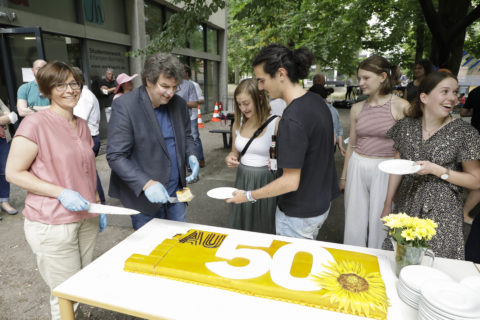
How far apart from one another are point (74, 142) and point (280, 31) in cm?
978

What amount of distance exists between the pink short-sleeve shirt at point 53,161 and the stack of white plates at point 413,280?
166cm

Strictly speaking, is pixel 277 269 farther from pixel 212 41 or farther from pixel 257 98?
pixel 212 41

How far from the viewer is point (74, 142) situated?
174cm

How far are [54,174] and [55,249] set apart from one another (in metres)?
0.42

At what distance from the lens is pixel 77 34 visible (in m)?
6.68

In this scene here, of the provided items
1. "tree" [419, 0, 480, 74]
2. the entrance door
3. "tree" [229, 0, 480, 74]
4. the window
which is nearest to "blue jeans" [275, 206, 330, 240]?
"tree" [229, 0, 480, 74]

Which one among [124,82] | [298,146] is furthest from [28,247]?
[298,146]

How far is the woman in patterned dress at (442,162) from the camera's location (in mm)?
1763

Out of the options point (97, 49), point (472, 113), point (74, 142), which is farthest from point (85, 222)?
point (97, 49)

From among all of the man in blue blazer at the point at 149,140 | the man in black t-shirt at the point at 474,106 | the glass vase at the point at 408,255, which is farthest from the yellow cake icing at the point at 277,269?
the man in black t-shirt at the point at 474,106

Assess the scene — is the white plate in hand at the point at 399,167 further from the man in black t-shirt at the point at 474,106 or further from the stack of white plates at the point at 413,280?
the man in black t-shirt at the point at 474,106

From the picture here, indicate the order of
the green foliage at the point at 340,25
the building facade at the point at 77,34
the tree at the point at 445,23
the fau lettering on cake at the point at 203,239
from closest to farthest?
the fau lettering on cake at the point at 203,239 < the tree at the point at 445,23 < the building facade at the point at 77,34 < the green foliage at the point at 340,25

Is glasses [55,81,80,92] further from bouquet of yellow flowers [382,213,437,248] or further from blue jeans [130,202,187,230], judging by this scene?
bouquet of yellow flowers [382,213,437,248]

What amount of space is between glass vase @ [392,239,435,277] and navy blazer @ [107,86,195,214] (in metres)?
1.38
